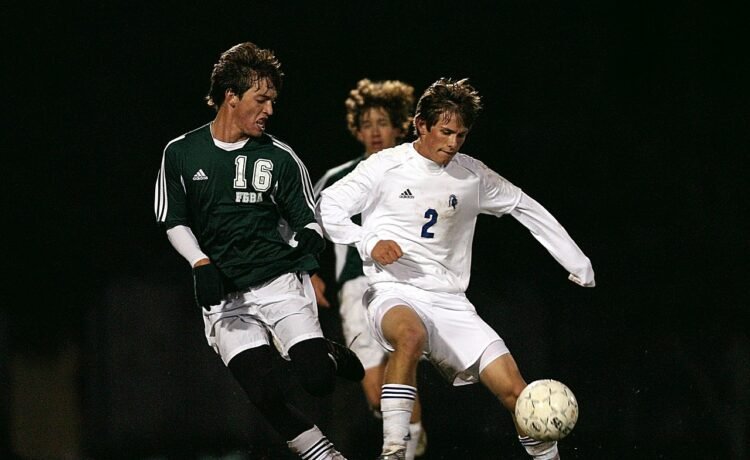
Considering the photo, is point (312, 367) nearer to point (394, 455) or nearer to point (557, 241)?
point (394, 455)

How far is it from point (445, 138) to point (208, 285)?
0.91m

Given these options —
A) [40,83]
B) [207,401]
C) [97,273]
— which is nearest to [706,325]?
[207,401]

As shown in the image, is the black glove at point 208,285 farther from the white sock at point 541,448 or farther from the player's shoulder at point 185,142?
the white sock at point 541,448

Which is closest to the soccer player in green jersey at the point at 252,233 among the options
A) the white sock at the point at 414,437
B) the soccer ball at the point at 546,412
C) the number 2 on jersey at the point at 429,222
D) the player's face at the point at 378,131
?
the number 2 on jersey at the point at 429,222

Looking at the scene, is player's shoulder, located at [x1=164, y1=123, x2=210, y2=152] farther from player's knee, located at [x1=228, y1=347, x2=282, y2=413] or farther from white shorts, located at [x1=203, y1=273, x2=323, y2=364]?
player's knee, located at [x1=228, y1=347, x2=282, y2=413]

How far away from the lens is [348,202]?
3824 mm

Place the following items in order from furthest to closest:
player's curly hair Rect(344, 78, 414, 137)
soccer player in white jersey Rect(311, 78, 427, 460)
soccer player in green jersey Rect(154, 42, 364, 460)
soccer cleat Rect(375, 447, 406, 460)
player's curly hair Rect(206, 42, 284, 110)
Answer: player's curly hair Rect(344, 78, 414, 137) < soccer player in white jersey Rect(311, 78, 427, 460) < player's curly hair Rect(206, 42, 284, 110) < soccer player in green jersey Rect(154, 42, 364, 460) < soccer cleat Rect(375, 447, 406, 460)

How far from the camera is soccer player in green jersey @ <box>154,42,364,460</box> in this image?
11.9 ft

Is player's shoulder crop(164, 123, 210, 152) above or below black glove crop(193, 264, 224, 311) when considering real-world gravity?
above

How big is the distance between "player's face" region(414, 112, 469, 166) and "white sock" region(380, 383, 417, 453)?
773 mm

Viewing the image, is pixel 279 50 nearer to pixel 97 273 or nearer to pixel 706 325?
pixel 97 273

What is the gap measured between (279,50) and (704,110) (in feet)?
6.66

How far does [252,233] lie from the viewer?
12.1 ft

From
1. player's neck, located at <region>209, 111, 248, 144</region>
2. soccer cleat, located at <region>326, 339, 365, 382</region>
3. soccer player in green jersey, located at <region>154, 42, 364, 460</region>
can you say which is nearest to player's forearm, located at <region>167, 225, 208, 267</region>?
soccer player in green jersey, located at <region>154, 42, 364, 460</region>
